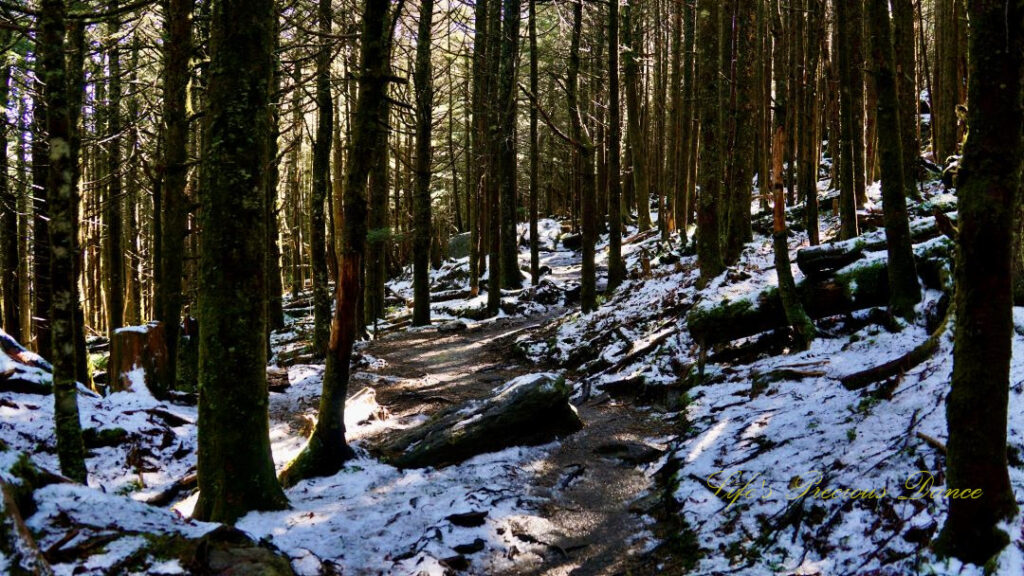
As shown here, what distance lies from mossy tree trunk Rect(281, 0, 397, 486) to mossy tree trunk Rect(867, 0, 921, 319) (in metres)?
Result: 5.77

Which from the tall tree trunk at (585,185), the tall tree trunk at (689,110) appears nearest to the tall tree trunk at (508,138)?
the tall tree trunk at (585,185)

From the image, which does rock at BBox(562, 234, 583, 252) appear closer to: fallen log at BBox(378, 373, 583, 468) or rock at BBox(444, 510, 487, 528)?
fallen log at BBox(378, 373, 583, 468)

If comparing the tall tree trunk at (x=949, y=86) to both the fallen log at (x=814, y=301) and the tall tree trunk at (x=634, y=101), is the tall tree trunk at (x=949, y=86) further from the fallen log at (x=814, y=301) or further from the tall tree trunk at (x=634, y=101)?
the fallen log at (x=814, y=301)

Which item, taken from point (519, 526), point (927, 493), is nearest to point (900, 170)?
point (927, 493)

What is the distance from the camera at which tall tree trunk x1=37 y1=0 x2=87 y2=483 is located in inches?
207

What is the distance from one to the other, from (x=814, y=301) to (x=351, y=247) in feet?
20.5

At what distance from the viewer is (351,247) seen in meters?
6.00

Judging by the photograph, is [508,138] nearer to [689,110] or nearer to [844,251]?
[689,110]

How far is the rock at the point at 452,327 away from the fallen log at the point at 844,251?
9.26m

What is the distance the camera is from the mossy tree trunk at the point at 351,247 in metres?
5.85

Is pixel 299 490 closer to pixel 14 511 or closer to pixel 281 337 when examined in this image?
pixel 14 511

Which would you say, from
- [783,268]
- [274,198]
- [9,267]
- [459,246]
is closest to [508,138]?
[274,198]

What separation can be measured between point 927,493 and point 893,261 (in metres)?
→ 4.26

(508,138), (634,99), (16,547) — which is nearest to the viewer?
(16,547)
